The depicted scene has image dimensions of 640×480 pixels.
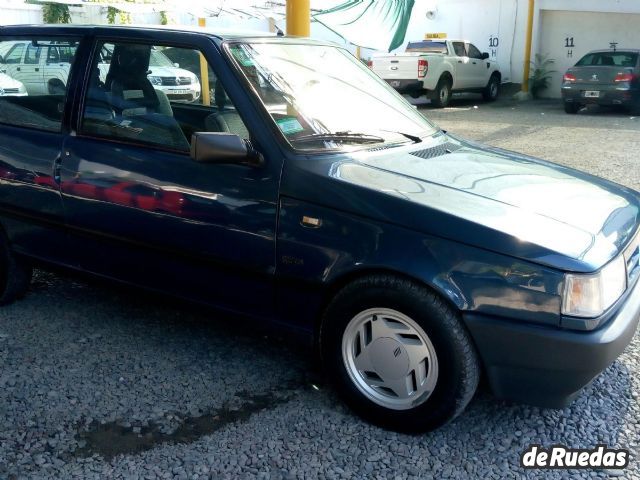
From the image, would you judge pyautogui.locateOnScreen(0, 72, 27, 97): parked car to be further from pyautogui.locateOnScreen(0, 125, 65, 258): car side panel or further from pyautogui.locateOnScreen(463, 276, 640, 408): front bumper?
pyautogui.locateOnScreen(463, 276, 640, 408): front bumper

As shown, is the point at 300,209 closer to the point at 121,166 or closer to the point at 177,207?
the point at 177,207

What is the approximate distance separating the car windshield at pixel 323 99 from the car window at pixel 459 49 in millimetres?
15594

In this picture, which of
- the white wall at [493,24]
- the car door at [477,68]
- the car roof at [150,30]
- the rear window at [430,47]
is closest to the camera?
the car roof at [150,30]

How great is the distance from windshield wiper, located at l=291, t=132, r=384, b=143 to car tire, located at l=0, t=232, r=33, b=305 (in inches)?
81.3

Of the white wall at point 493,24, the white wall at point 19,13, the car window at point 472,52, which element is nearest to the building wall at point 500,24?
the white wall at point 493,24

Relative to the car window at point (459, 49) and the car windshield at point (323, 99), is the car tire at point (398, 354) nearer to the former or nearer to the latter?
the car windshield at point (323, 99)

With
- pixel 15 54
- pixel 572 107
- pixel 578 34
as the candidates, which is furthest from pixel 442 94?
pixel 15 54

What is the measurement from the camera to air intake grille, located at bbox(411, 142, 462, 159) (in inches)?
139

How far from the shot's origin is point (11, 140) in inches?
157

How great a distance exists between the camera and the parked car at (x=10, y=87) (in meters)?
4.07

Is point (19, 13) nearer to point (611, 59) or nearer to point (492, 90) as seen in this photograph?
point (492, 90)

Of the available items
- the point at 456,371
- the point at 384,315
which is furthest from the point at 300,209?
the point at 456,371

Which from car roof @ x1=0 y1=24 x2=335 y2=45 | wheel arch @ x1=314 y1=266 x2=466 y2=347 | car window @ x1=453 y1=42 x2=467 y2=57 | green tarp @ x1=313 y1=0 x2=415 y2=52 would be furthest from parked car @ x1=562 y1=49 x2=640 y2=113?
wheel arch @ x1=314 y1=266 x2=466 y2=347

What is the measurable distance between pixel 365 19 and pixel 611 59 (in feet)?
20.5
